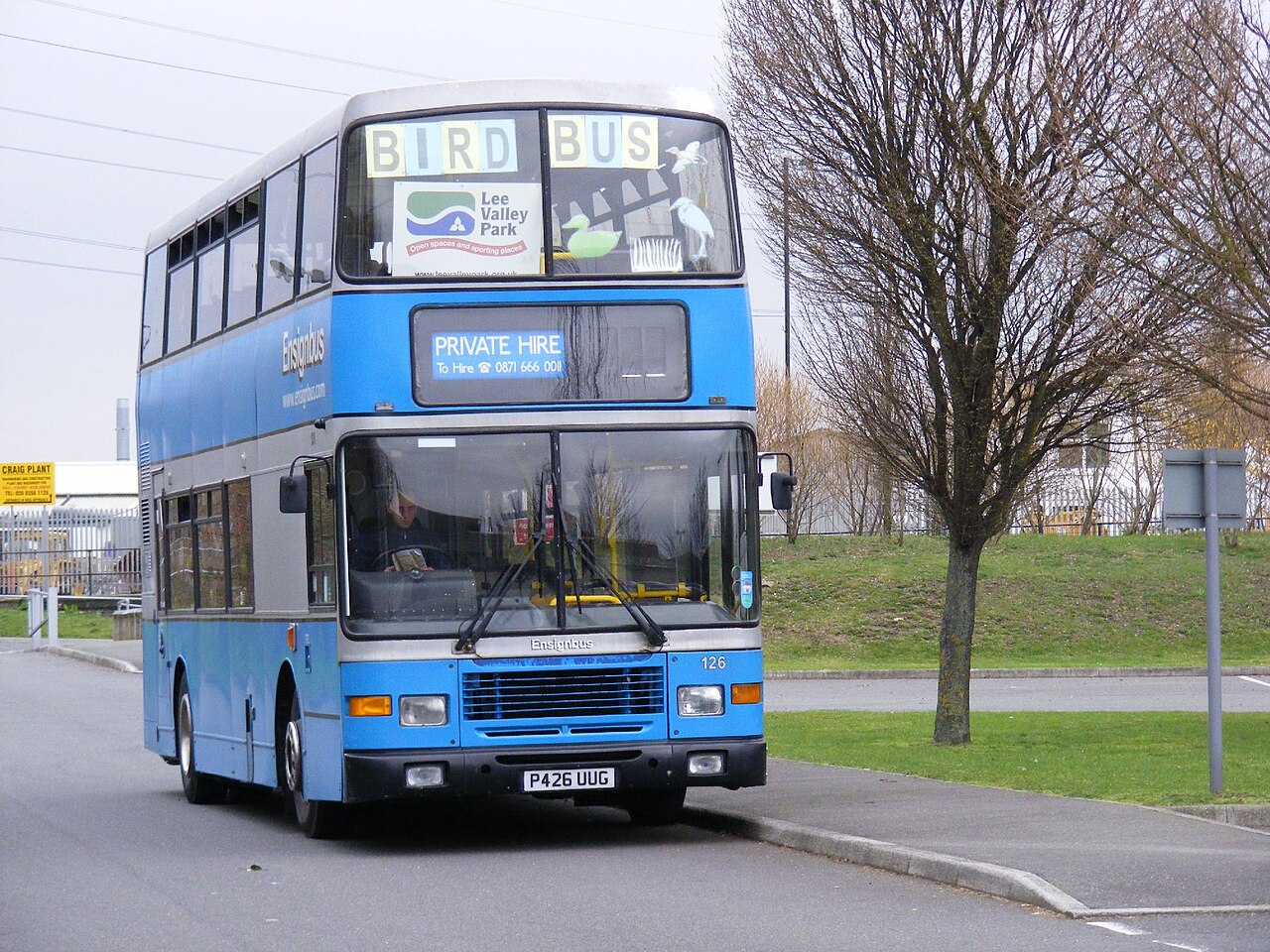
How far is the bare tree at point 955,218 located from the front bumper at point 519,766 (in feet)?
20.9

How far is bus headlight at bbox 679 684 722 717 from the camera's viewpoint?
1282 cm

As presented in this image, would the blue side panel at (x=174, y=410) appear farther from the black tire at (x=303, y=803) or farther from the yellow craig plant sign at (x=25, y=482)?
the yellow craig plant sign at (x=25, y=482)

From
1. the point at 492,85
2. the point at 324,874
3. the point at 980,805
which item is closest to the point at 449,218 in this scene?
the point at 492,85

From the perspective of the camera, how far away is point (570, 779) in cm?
1265

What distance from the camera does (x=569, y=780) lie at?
12.6m

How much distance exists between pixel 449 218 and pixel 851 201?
6517mm

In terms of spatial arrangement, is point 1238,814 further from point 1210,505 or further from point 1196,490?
point 1196,490

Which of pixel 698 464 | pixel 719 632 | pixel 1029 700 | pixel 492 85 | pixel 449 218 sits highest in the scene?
pixel 492 85

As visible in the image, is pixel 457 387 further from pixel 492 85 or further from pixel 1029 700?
pixel 1029 700

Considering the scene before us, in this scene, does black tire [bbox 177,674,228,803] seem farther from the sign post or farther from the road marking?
the road marking

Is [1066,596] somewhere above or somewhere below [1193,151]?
below

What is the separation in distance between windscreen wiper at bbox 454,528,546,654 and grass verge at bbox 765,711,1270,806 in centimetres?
435

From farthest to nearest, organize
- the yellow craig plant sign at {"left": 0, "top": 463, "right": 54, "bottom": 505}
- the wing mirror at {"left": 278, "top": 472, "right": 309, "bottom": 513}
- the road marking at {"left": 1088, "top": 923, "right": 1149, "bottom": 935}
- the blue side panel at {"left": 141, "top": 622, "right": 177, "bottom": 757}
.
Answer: the yellow craig plant sign at {"left": 0, "top": 463, "right": 54, "bottom": 505} < the blue side panel at {"left": 141, "top": 622, "right": 177, "bottom": 757} < the wing mirror at {"left": 278, "top": 472, "right": 309, "bottom": 513} < the road marking at {"left": 1088, "top": 923, "right": 1149, "bottom": 935}

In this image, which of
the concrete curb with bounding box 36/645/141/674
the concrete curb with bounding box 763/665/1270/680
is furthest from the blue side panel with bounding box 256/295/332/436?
the concrete curb with bounding box 36/645/141/674
